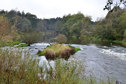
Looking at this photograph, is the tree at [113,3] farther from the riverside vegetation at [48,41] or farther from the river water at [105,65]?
the river water at [105,65]

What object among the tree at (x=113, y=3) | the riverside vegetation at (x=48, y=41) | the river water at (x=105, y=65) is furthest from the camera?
the river water at (x=105, y=65)

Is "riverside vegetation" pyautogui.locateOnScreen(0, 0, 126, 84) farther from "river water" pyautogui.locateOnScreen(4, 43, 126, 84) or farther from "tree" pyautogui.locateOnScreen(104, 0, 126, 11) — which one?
"river water" pyautogui.locateOnScreen(4, 43, 126, 84)

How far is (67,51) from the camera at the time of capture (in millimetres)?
18797

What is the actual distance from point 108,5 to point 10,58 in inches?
308

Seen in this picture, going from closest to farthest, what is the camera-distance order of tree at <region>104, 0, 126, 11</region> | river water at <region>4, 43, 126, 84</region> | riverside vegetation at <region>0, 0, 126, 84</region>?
riverside vegetation at <region>0, 0, 126, 84</region>, tree at <region>104, 0, 126, 11</region>, river water at <region>4, 43, 126, 84</region>

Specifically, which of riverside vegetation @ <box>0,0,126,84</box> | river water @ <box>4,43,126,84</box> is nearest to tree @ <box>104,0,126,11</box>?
riverside vegetation @ <box>0,0,126,84</box>

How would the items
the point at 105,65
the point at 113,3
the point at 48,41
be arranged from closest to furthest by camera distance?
the point at 113,3, the point at 105,65, the point at 48,41

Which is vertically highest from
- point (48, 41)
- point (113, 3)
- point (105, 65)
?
point (113, 3)

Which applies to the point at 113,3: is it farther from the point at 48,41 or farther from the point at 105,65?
the point at 48,41

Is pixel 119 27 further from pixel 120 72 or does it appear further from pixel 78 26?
pixel 120 72

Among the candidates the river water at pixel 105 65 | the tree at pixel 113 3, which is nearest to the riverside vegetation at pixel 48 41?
the tree at pixel 113 3

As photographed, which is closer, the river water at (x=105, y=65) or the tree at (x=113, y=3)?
the tree at (x=113, y=3)

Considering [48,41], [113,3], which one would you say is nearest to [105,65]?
[113,3]

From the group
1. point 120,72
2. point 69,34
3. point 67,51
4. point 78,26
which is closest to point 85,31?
point 78,26
